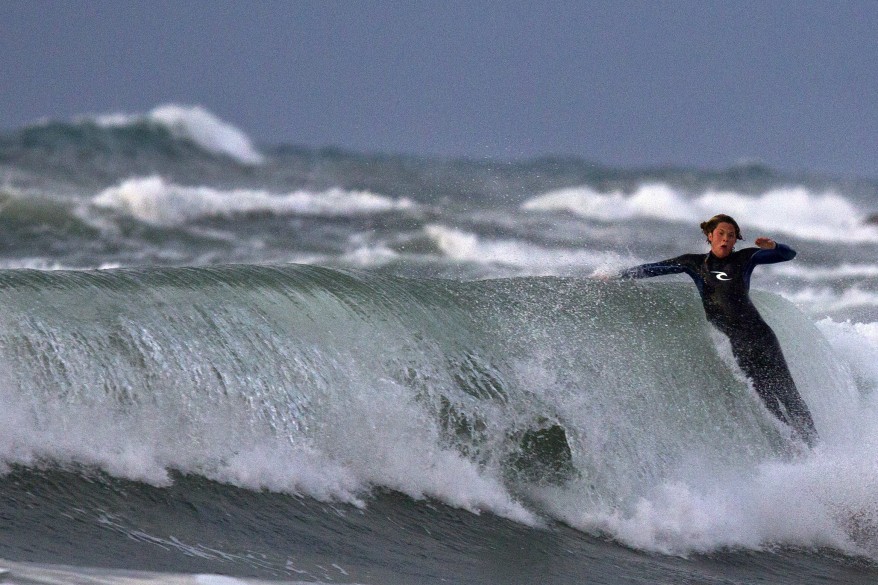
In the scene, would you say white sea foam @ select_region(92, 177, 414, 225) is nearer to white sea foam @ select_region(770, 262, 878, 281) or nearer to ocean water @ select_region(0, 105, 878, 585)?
white sea foam @ select_region(770, 262, 878, 281)

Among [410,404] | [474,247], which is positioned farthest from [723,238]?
[474,247]

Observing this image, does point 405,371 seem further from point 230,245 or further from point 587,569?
point 230,245

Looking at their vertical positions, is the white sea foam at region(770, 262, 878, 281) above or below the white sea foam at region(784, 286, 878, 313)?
above

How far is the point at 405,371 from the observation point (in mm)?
7492

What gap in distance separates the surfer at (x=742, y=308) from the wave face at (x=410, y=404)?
217 millimetres

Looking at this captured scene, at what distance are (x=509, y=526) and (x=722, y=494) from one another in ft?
4.99

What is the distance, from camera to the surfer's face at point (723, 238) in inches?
311

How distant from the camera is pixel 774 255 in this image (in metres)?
7.84

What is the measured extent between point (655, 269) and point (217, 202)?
32.0 meters

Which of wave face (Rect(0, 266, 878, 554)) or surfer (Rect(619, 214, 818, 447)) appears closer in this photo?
wave face (Rect(0, 266, 878, 554))

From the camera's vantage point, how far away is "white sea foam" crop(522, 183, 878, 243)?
152 feet

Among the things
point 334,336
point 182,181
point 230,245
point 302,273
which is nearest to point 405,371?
point 334,336

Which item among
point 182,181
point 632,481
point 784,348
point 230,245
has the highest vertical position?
point 182,181

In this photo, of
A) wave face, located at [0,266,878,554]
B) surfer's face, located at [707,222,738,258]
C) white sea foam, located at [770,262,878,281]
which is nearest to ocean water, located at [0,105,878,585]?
wave face, located at [0,266,878,554]
